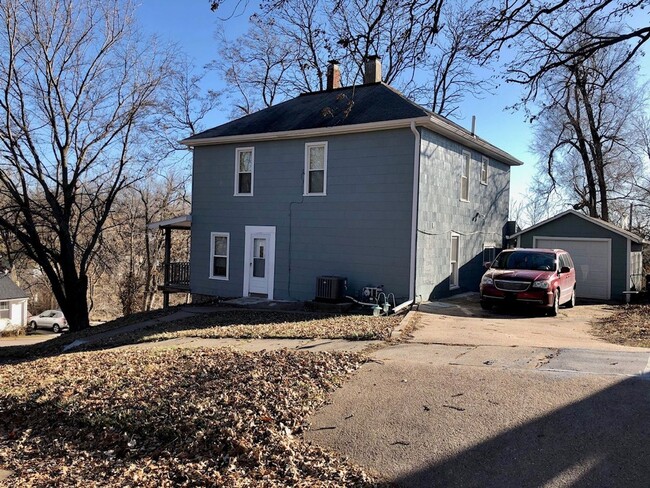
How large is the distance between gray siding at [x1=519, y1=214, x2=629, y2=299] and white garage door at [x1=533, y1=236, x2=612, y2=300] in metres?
0.15

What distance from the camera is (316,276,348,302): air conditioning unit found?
46.6 feet

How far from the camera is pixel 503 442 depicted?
4484mm

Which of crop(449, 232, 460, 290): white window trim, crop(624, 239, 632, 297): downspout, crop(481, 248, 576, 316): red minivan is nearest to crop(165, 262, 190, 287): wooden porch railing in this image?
crop(449, 232, 460, 290): white window trim

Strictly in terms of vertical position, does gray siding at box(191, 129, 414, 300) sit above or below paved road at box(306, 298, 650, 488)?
above

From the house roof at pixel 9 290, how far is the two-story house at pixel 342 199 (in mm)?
27685

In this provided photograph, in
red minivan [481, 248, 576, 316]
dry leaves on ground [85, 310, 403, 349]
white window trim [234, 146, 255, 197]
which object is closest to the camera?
dry leaves on ground [85, 310, 403, 349]

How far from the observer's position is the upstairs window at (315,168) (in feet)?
50.5

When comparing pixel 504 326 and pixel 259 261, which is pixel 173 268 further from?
pixel 504 326

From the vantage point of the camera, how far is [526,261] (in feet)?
45.1

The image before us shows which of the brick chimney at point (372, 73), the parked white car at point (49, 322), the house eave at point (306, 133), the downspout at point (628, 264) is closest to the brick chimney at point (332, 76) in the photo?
the brick chimney at point (372, 73)

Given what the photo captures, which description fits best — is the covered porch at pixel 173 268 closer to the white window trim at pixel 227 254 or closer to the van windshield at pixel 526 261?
the white window trim at pixel 227 254

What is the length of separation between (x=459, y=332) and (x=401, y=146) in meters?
5.91

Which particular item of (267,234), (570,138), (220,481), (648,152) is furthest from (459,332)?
(648,152)

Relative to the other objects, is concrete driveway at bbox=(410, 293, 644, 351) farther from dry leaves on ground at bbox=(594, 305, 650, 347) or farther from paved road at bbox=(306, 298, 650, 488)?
paved road at bbox=(306, 298, 650, 488)
